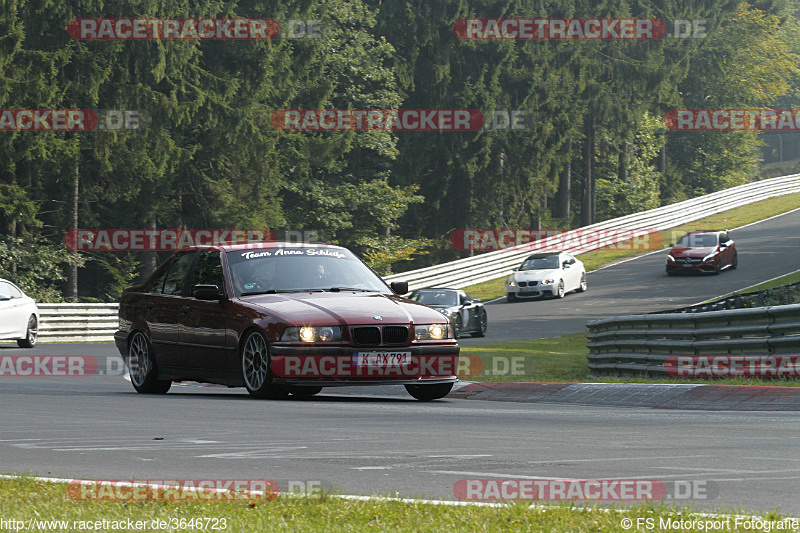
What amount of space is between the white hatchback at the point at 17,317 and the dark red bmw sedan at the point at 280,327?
37.1 feet

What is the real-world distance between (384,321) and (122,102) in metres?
33.4

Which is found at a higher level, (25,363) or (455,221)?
(455,221)

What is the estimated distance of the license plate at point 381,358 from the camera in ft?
39.9

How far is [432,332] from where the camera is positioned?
1265 cm

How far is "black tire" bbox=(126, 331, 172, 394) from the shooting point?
14.1m

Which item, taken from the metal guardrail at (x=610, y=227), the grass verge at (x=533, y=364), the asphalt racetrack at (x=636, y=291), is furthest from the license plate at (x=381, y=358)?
the metal guardrail at (x=610, y=227)

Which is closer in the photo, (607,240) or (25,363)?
(25,363)

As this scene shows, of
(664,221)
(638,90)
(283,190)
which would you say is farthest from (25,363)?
(638,90)

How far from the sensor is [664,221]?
5766 cm

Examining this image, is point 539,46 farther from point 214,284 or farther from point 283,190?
point 214,284
